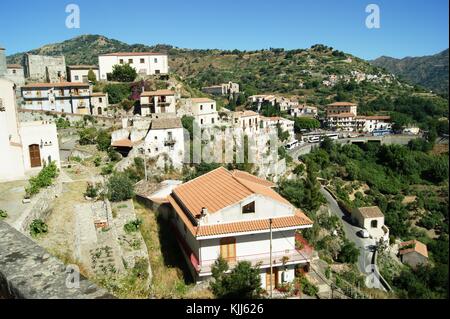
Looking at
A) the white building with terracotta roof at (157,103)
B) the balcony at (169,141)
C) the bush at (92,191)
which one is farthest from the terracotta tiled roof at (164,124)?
the bush at (92,191)

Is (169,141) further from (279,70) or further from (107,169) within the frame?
(279,70)

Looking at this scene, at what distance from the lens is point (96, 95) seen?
1625 inches

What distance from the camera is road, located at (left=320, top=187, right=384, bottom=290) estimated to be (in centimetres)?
2536

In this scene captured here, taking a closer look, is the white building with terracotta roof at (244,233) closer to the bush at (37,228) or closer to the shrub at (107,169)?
the bush at (37,228)

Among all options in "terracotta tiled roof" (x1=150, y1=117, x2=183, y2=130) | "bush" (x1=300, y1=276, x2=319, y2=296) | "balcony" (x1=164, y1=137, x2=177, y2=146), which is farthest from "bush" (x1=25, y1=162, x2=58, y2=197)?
"terracotta tiled roof" (x1=150, y1=117, x2=183, y2=130)

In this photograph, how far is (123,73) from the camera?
47.4 m

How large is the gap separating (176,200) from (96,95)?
96.1ft

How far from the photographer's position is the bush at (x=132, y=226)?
14141mm

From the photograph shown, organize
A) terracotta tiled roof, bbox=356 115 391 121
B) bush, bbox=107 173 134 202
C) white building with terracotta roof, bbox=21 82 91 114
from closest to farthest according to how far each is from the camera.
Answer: bush, bbox=107 173 134 202 → white building with terracotta roof, bbox=21 82 91 114 → terracotta tiled roof, bbox=356 115 391 121

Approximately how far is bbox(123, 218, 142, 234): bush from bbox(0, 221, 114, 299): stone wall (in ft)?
29.0

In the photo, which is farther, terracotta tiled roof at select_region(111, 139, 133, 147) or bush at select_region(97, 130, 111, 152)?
terracotta tiled roof at select_region(111, 139, 133, 147)

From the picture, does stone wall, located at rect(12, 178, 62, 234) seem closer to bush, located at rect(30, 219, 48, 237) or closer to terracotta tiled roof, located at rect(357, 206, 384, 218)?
bush, located at rect(30, 219, 48, 237)

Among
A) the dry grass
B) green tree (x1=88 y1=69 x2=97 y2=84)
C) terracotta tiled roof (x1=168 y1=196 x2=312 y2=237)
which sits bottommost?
the dry grass
